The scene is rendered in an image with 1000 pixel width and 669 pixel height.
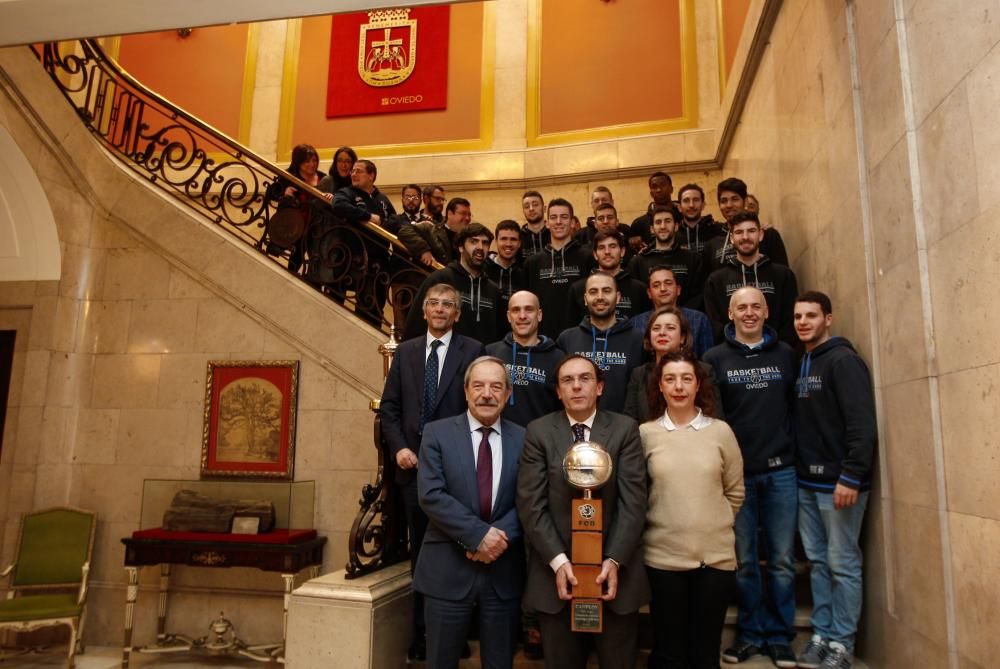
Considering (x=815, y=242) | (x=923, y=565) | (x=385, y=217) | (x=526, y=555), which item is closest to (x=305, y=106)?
(x=385, y=217)

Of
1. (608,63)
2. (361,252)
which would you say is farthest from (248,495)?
(608,63)

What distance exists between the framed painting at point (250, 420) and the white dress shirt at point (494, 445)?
10.2 ft

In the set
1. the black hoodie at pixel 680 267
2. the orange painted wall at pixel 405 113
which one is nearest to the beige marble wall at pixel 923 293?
the black hoodie at pixel 680 267

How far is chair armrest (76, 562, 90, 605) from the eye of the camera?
5.42 metres

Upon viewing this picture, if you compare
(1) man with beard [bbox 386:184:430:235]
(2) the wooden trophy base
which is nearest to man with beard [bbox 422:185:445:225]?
(1) man with beard [bbox 386:184:430:235]

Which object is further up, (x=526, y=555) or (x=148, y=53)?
(x=148, y=53)

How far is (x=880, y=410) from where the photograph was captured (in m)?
3.37

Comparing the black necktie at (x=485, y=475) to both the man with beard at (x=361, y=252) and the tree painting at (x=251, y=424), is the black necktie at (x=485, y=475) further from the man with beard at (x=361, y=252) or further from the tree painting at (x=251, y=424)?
the tree painting at (x=251, y=424)

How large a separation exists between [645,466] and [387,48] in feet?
28.5

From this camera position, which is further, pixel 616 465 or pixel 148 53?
pixel 148 53

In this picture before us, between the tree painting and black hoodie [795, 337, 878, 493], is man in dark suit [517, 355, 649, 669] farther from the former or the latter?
the tree painting

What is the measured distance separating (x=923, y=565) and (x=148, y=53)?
37.7 ft

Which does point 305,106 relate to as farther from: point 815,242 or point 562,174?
point 815,242

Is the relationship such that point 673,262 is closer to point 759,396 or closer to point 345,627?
point 759,396
